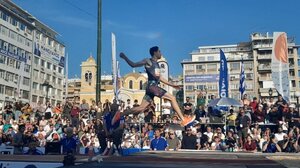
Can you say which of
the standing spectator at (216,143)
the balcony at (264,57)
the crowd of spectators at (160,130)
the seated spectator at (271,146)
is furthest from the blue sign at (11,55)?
the seated spectator at (271,146)

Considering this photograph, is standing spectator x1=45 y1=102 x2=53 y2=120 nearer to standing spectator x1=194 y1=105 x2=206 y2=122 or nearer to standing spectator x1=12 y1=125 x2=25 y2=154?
standing spectator x1=12 y1=125 x2=25 y2=154

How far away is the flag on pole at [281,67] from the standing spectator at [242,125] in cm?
232

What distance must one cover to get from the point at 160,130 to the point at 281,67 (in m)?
6.20

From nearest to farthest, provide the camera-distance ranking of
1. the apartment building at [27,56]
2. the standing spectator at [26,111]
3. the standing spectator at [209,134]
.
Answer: the standing spectator at [209,134] < the standing spectator at [26,111] < the apartment building at [27,56]

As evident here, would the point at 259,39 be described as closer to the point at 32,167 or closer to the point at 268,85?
the point at 268,85

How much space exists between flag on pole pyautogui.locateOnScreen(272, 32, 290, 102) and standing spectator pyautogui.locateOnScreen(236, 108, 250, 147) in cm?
232

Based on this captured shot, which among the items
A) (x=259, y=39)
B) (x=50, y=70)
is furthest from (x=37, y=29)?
(x=259, y=39)

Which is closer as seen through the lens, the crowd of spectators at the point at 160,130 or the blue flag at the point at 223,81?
the crowd of spectators at the point at 160,130

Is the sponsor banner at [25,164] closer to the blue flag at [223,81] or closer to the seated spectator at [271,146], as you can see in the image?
the seated spectator at [271,146]

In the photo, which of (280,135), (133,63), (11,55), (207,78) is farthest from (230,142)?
(11,55)

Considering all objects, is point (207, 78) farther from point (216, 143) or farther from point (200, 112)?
point (216, 143)

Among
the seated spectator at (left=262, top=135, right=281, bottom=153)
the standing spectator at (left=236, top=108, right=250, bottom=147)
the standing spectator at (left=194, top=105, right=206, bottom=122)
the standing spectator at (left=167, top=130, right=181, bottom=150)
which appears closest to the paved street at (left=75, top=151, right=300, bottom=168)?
the seated spectator at (left=262, top=135, right=281, bottom=153)

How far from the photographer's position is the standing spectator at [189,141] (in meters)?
12.7

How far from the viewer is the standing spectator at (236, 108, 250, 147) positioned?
534 inches
